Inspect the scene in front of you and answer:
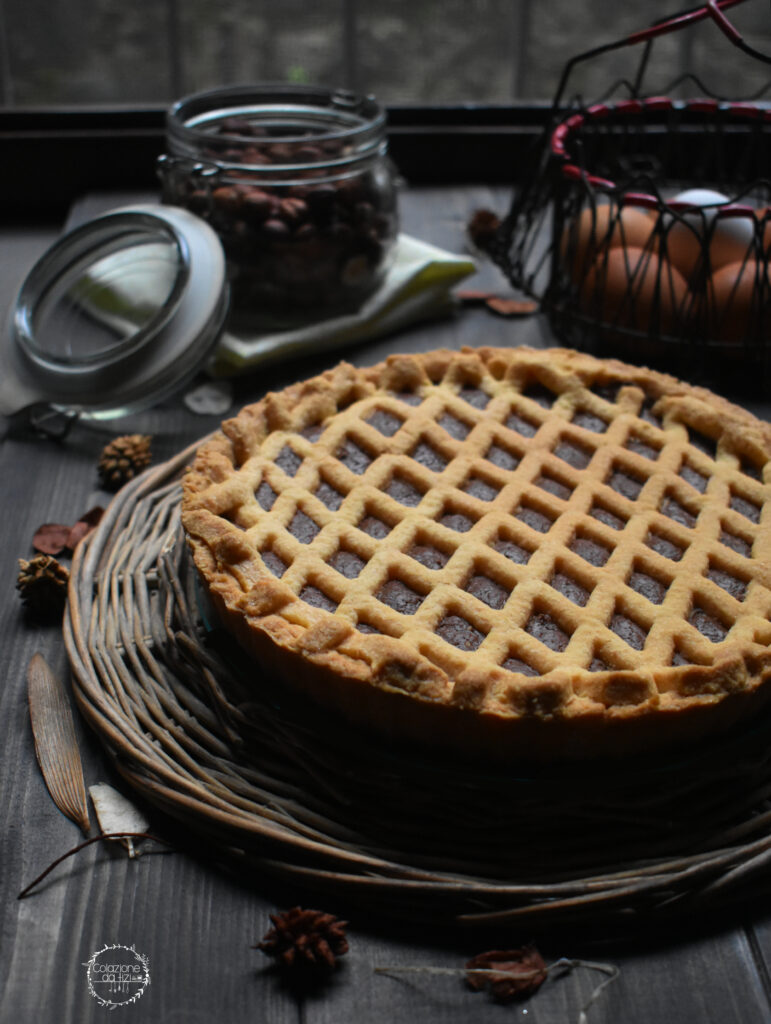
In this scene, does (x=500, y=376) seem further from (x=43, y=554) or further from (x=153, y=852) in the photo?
(x=153, y=852)

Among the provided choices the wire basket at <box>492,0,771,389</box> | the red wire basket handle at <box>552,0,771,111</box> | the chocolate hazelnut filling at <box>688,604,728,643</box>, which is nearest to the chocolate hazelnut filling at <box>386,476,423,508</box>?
the chocolate hazelnut filling at <box>688,604,728,643</box>

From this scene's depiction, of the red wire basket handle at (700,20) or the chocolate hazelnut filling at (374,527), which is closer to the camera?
the chocolate hazelnut filling at (374,527)

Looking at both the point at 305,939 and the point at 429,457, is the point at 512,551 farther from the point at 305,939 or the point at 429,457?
the point at 305,939

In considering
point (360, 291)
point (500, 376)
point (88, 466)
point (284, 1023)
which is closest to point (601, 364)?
point (500, 376)

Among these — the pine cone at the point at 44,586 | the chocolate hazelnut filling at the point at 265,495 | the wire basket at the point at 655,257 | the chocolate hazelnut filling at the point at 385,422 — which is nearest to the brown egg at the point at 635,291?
the wire basket at the point at 655,257

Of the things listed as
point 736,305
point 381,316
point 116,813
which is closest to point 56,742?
point 116,813

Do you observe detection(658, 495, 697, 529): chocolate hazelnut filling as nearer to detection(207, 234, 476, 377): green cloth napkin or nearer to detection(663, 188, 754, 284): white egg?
detection(663, 188, 754, 284): white egg

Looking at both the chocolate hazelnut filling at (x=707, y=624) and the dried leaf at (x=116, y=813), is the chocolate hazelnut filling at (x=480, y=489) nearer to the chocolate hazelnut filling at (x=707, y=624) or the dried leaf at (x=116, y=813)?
the chocolate hazelnut filling at (x=707, y=624)

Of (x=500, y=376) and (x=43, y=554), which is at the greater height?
(x=500, y=376)
